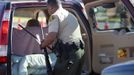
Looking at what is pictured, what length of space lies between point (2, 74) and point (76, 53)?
3.25ft

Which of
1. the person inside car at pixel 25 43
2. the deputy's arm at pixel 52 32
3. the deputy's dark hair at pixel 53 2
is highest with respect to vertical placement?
the deputy's dark hair at pixel 53 2

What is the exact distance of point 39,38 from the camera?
7.91 m

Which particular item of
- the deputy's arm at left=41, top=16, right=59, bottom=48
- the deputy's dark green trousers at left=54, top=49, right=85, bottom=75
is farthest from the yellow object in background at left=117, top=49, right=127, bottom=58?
the deputy's arm at left=41, top=16, right=59, bottom=48

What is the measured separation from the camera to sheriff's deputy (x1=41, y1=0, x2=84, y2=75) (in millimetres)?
7434

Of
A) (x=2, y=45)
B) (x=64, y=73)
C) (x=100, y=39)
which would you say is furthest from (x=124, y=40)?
(x=2, y=45)

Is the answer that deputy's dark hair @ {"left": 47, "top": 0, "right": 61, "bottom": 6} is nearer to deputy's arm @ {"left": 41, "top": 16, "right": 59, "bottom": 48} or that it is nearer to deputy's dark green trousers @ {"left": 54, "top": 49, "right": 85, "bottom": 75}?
deputy's arm @ {"left": 41, "top": 16, "right": 59, "bottom": 48}

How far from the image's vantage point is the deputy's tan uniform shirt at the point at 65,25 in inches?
292

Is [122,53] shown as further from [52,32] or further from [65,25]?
[52,32]

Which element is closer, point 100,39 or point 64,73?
point 64,73

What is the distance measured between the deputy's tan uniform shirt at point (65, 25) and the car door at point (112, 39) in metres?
0.63

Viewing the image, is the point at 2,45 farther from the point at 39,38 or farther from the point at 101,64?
the point at 101,64

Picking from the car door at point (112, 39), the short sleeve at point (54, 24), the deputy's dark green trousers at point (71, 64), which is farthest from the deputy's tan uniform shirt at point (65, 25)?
the car door at point (112, 39)

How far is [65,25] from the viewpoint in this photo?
24.6ft

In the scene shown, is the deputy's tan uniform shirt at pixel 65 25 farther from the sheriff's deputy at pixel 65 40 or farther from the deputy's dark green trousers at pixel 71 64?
the deputy's dark green trousers at pixel 71 64
